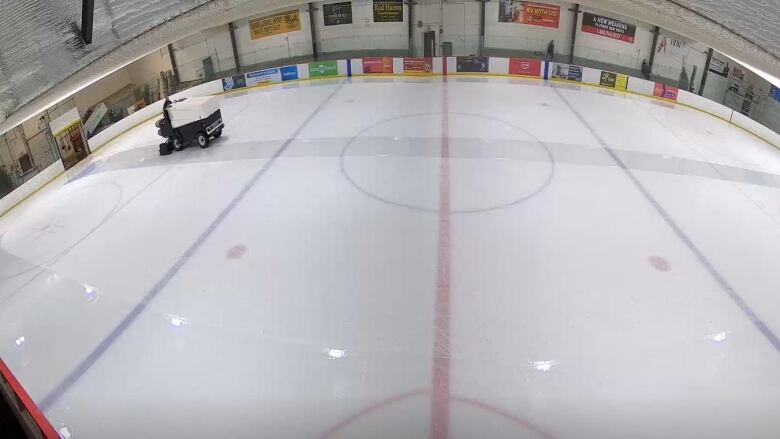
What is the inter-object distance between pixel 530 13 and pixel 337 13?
19.4 ft

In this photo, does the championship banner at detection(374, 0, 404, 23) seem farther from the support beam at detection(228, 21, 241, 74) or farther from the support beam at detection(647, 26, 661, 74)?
the support beam at detection(647, 26, 661, 74)

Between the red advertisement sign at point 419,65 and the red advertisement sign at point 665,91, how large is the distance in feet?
18.9

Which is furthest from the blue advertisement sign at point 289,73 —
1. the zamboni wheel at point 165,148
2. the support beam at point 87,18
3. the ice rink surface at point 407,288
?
the support beam at point 87,18

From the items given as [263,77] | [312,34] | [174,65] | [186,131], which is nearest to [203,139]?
[186,131]

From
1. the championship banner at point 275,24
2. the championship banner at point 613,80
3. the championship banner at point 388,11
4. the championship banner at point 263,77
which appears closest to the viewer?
the championship banner at point 613,80

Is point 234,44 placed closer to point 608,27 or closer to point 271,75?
point 271,75

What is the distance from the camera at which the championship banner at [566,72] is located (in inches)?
498

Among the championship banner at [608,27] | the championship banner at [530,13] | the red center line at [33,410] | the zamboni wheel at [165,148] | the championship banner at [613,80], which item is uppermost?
the championship banner at [530,13]

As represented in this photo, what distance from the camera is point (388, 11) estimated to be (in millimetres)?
15086

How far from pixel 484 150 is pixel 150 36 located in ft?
25.5

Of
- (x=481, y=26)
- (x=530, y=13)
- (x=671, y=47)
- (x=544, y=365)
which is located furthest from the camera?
(x=481, y=26)

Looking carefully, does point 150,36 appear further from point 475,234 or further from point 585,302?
point 475,234

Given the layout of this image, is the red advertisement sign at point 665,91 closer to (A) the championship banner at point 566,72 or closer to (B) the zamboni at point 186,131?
(A) the championship banner at point 566,72

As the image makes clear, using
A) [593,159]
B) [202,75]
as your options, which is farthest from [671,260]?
[202,75]
